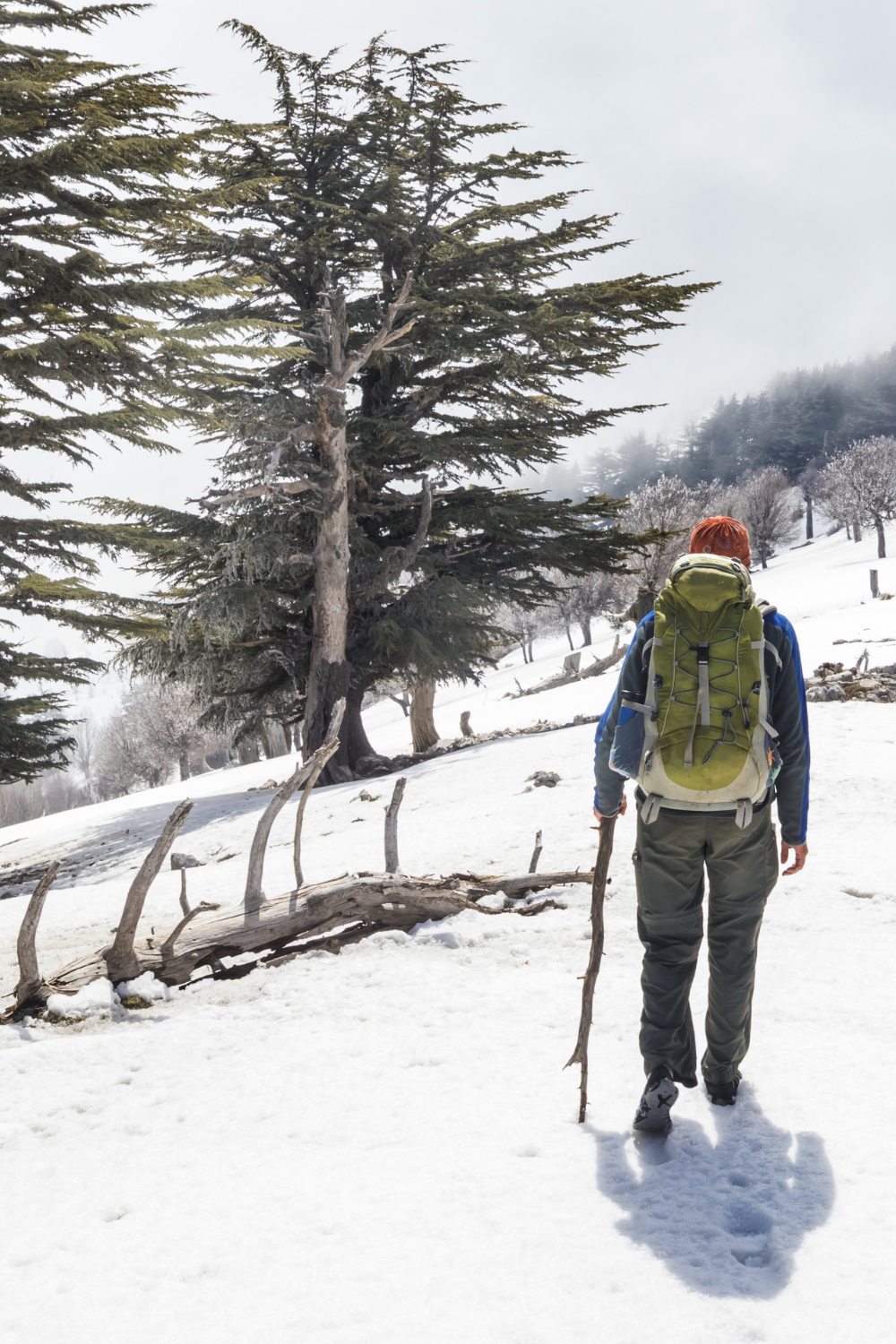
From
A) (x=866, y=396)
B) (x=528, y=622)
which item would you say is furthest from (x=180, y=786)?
(x=866, y=396)

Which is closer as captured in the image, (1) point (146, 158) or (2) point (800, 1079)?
(2) point (800, 1079)

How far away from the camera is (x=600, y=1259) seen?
7.10 ft

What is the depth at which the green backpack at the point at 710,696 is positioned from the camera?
8.70 ft

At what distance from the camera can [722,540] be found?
2971 millimetres

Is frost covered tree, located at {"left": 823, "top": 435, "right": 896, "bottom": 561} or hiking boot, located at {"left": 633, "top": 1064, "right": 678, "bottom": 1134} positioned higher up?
frost covered tree, located at {"left": 823, "top": 435, "right": 896, "bottom": 561}

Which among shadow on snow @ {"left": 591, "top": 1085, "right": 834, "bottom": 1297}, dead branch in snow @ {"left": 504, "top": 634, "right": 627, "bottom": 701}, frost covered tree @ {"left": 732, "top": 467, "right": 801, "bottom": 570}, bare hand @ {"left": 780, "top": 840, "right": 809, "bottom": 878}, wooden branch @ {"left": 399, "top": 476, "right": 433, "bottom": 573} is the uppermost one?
frost covered tree @ {"left": 732, "top": 467, "right": 801, "bottom": 570}

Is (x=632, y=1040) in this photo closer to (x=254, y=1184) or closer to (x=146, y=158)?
(x=254, y=1184)

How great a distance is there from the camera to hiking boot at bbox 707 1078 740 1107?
2906mm

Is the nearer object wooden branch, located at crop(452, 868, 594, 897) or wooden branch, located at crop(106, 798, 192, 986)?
wooden branch, located at crop(106, 798, 192, 986)

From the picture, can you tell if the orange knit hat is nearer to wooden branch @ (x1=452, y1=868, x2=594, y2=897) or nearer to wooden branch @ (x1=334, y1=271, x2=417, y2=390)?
wooden branch @ (x1=452, y1=868, x2=594, y2=897)

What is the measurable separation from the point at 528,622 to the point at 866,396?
6439 cm

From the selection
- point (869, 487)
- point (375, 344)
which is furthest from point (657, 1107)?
point (869, 487)

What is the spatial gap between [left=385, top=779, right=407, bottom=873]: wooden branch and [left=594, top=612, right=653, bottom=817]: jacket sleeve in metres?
2.75

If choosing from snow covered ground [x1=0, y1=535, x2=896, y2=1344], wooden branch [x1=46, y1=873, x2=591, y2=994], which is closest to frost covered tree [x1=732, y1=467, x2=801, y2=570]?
wooden branch [x1=46, y1=873, x2=591, y2=994]
